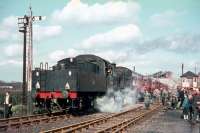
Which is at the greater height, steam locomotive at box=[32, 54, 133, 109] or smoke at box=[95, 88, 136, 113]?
steam locomotive at box=[32, 54, 133, 109]

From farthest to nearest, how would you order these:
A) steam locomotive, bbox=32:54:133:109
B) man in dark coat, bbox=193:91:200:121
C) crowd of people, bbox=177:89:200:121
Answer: steam locomotive, bbox=32:54:133:109, crowd of people, bbox=177:89:200:121, man in dark coat, bbox=193:91:200:121

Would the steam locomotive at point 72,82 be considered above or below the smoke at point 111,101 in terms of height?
above

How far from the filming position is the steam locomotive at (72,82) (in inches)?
870

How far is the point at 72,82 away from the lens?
22.0 meters

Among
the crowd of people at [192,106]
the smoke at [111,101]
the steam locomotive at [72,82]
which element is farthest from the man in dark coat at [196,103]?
the smoke at [111,101]

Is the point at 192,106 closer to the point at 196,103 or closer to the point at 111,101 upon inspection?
the point at 196,103

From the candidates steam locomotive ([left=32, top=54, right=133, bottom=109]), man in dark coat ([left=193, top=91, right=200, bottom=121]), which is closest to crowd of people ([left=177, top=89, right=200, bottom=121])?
man in dark coat ([left=193, top=91, right=200, bottom=121])

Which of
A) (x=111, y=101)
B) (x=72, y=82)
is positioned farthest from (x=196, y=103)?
(x=111, y=101)

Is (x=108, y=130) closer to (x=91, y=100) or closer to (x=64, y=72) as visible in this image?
(x=64, y=72)

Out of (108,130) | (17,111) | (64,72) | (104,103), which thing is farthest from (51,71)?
(108,130)

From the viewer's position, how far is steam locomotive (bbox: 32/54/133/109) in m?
22.1

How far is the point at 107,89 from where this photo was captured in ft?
90.1

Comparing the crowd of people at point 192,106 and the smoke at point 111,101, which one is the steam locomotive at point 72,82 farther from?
the crowd of people at point 192,106

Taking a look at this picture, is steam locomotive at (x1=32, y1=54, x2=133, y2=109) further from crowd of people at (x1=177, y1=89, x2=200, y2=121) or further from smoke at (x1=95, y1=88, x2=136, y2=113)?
crowd of people at (x1=177, y1=89, x2=200, y2=121)
